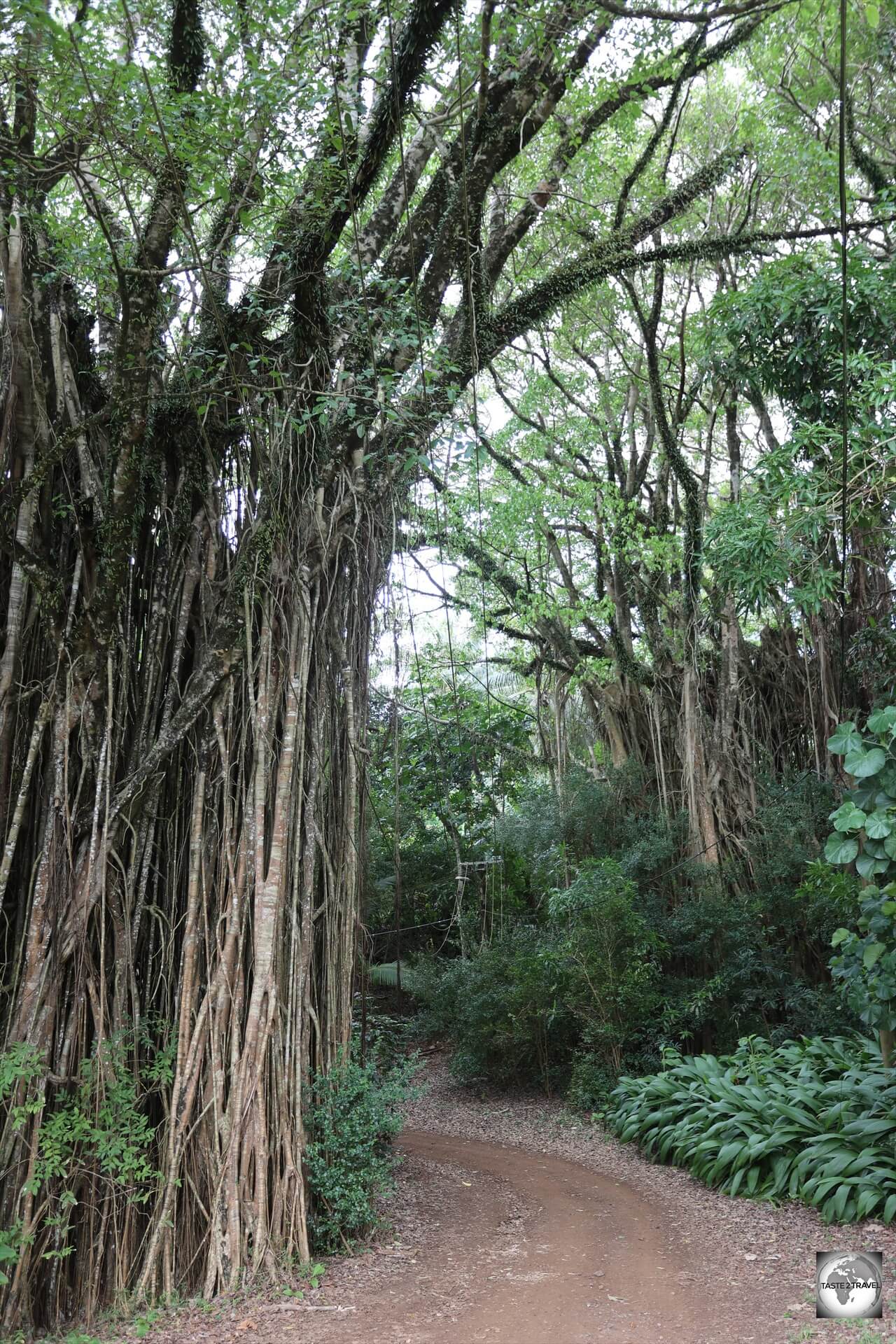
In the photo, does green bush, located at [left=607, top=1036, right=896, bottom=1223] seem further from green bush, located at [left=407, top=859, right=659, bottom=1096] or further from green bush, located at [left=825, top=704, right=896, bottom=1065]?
green bush, located at [left=407, top=859, right=659, bottom=1096]

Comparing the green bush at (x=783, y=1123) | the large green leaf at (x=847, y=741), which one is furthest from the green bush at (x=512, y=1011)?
the large green leaf at (x=847, y=741)

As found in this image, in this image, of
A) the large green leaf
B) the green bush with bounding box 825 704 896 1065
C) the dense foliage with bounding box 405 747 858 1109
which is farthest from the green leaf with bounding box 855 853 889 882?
the dense foliage with bounding box 405 747 858 1109

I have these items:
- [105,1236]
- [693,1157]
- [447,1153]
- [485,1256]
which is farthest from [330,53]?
[447,1153]

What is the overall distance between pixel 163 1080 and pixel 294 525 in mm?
2312

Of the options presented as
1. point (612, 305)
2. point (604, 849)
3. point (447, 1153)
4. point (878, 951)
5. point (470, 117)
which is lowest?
point (447, 1153)

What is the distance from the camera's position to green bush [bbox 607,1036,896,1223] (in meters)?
4.07

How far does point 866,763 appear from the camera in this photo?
378 cm

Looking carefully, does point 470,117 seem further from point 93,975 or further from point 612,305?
point 612,305

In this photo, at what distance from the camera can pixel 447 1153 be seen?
6.46 m

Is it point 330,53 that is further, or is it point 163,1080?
point 330,53

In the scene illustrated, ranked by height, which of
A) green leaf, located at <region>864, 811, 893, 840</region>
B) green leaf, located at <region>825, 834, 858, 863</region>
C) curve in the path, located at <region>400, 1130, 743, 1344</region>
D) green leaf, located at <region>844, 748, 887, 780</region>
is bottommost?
curve in the path, located at <region>400, 1130, 743, 1344</region>

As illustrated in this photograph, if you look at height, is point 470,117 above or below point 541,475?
below

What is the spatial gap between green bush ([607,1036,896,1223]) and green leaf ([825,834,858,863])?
1.19 metres

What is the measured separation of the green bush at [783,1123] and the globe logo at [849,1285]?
1.17ft
